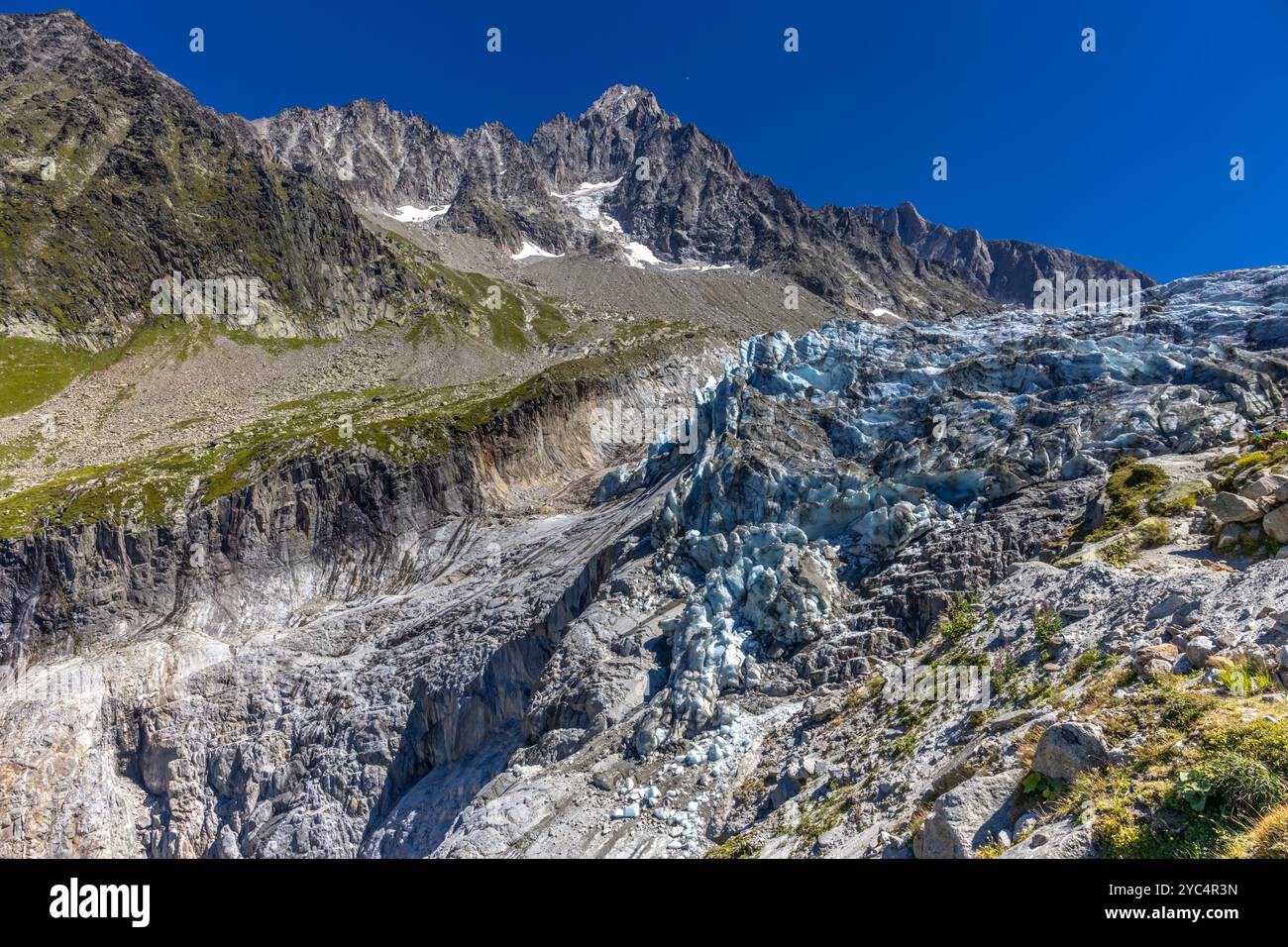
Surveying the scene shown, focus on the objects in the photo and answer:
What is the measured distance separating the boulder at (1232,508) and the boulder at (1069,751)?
12186 mm

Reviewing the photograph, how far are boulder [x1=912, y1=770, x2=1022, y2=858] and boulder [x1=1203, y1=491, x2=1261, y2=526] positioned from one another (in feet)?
Answer: 43.7

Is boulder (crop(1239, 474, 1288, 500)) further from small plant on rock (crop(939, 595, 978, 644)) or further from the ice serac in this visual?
the ice serac

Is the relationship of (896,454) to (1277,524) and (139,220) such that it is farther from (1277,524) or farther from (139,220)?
(139,220)

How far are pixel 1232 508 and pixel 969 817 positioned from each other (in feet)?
49.7

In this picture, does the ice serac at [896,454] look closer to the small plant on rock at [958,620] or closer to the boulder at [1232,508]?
the small plant on rock at [958,620]

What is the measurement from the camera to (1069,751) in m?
11.8

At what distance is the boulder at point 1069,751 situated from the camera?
11.6 meters

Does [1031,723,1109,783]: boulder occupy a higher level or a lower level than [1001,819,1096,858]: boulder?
higher

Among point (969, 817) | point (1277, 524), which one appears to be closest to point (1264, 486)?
point (1277, 524)

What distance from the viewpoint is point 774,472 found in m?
40.7

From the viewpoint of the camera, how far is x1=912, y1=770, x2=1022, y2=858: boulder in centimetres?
1177

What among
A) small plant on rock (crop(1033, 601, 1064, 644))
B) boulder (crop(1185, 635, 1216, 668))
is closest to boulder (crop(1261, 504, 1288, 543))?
small plant on rock (crop(1033, 601, 1064, 644))

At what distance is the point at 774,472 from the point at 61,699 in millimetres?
52751

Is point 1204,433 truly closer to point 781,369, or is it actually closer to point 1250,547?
point 1250,547
